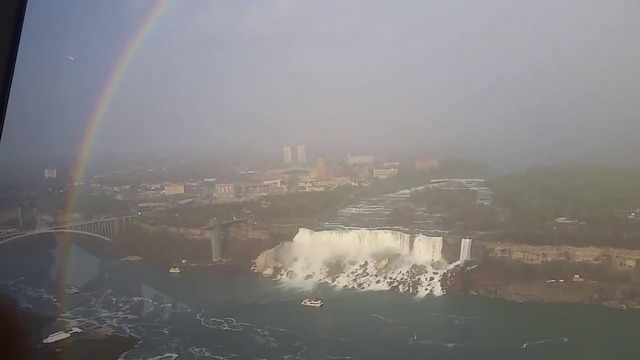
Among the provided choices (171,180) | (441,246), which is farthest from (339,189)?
(171,180)

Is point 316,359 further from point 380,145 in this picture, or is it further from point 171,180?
point 171,180

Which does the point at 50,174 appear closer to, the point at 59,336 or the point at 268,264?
the point at 59,336

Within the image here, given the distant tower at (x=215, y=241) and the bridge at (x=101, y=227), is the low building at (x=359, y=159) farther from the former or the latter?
the bridge at (x=101, y=227)

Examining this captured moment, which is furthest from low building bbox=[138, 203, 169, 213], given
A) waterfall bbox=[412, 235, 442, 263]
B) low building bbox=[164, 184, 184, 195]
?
waterfall bbox=[412, 235, 442, 263]

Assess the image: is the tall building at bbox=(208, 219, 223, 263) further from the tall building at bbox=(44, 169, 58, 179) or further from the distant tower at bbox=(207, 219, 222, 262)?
the tall building at bbox=(44, 169, 58, 179)

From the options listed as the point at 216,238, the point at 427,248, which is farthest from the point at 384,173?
the point at 216,238

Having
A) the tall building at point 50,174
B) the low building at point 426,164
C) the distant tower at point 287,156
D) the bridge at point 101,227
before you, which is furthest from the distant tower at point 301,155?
the tall building at point 50,174

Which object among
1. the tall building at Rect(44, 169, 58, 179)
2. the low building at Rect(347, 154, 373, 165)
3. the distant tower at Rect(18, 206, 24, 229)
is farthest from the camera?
the distant tower at Rect(18, 206, 24, 229)
